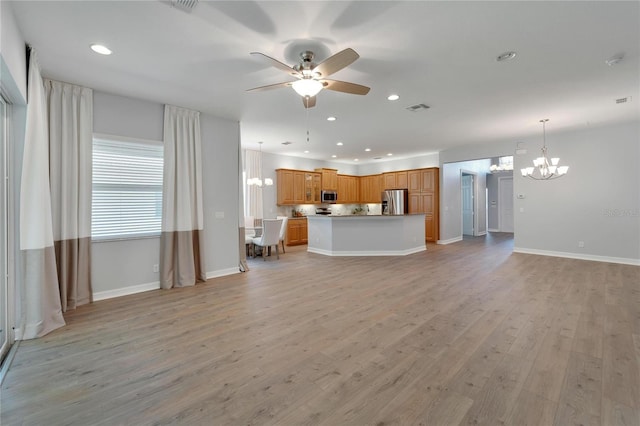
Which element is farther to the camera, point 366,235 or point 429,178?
point 429,178

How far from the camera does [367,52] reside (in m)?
2.97

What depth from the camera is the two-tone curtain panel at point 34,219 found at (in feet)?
9.04

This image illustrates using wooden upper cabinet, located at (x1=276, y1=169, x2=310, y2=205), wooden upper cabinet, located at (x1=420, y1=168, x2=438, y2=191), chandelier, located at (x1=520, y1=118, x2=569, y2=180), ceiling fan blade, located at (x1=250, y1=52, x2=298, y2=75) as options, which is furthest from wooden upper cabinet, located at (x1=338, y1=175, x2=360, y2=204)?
ceiling fan blade, located at (x1=250, y1=52, x2=298, y2=75)

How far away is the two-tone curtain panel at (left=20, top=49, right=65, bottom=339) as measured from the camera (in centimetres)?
276

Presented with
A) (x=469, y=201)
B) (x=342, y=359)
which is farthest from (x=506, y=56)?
(x=469, y=201)

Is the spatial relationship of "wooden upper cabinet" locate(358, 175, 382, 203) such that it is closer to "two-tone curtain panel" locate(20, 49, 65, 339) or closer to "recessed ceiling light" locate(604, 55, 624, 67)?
"recessed ceiling light" locate(604, 55, 624, 67)

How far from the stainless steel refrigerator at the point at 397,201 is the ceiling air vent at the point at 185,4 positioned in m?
8.40

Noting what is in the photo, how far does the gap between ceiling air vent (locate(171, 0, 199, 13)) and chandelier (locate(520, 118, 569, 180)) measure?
6.27 m

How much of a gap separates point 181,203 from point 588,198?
8.48 meters

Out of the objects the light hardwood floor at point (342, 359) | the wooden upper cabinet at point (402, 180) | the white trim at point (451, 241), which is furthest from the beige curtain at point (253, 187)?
the white trim at point (451, 241)

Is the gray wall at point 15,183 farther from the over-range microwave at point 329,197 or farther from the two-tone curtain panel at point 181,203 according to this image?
the over-range microwave at point 329,197

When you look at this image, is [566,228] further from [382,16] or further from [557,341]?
[382,16]

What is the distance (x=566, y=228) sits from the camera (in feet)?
21.2

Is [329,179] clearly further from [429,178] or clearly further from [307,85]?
[307,85]
